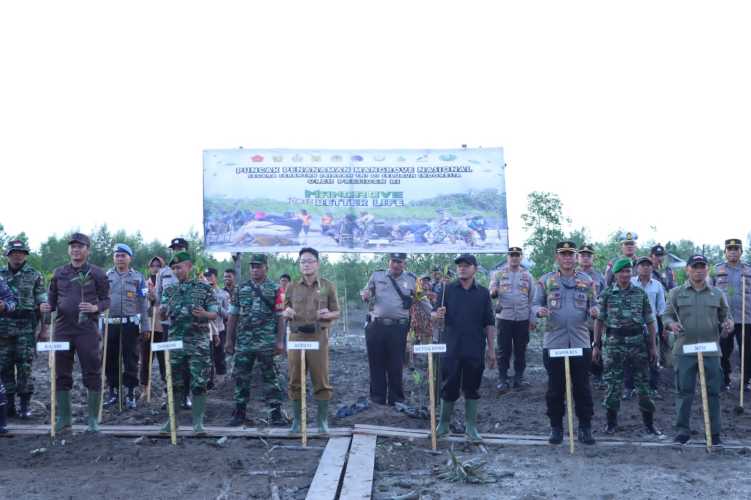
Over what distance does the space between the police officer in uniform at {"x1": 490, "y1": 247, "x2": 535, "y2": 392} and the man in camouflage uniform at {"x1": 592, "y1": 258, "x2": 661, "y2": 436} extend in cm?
237

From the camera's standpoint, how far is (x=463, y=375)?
742cm

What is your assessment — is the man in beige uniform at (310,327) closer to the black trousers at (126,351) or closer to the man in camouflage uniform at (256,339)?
the man in camouflage uniform at (256,339)

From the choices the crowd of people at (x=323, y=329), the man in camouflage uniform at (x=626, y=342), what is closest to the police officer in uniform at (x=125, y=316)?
the crowd of people at (x=323, y=329)

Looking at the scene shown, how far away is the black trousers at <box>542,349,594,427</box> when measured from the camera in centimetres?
726

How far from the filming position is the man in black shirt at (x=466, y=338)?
734cm

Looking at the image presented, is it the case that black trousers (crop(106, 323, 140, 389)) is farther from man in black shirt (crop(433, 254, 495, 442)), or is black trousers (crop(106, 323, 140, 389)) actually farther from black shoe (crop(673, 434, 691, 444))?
black shoe (crop(673, 434, 691, 444))

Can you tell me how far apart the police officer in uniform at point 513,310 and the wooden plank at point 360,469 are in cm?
386

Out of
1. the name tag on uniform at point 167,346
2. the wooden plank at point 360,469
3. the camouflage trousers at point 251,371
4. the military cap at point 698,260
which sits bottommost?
the wooden plank at point 360,469

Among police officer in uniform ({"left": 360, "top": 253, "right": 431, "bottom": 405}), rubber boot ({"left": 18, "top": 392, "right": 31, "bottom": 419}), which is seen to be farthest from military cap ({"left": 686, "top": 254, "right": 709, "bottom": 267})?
rubber boot ({"left": 18, "top": 392, "right": 31, "bottom": 419})

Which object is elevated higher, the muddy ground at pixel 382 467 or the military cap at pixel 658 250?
the military cap at pixel 658 250

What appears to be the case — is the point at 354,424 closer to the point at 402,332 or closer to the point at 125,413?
the point at 402,332

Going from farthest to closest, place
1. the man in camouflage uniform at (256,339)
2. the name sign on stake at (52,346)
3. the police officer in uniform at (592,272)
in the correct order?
the police officer in uniform at (592,272)
the man in camouflage uniform at (256,339)
the name sign on stake at (52,346)

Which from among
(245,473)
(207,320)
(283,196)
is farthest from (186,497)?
(283,196)

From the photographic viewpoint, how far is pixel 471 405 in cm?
740
